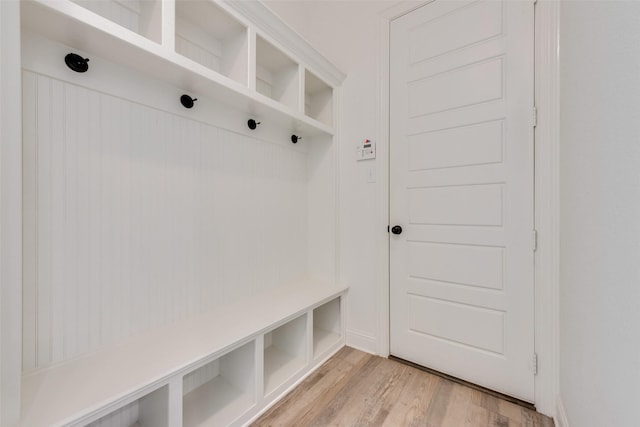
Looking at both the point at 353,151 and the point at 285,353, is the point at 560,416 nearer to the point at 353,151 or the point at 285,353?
the point at 285,353

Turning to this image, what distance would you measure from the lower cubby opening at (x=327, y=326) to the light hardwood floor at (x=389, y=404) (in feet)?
0.82

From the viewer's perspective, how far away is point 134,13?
4.03 feet

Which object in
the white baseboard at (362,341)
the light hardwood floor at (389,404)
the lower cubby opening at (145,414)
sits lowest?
the light hardwood floor at (389,404)

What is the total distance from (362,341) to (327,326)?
1.07ft

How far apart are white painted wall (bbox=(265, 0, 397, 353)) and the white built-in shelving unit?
0.64ft

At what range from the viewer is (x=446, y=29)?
1673 mm

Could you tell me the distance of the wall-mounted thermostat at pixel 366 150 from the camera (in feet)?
6.41

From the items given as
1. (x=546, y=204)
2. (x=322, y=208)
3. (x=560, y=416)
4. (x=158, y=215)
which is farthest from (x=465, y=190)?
(x=158, y=215)

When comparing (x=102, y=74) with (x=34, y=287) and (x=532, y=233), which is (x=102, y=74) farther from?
(x=532, y=233)

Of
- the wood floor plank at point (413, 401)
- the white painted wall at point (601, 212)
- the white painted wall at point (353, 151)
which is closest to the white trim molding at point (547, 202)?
the white painted wall at point (601, 212)

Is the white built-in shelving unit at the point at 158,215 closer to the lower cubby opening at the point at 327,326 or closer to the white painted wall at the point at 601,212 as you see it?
the lower cubby opening at the point at 327,326

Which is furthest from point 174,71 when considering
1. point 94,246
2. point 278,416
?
point 278,416

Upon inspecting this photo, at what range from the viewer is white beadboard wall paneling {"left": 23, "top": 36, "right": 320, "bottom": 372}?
1003 millimetres

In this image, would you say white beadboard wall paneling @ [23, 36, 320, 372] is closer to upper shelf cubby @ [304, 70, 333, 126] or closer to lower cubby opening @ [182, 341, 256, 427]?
lower cubby opening @ [182, 341, 256, 427]
